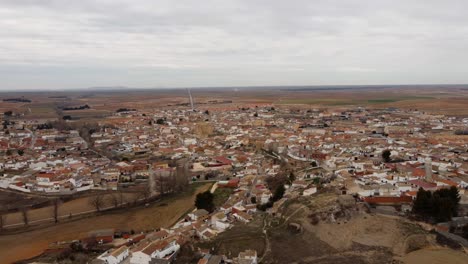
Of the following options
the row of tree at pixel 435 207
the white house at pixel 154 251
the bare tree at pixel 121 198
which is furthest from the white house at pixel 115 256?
the row of tree at pixel 435 207

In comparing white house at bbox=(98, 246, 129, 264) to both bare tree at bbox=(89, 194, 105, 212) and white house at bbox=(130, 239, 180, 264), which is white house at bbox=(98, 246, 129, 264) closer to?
white house at bbox=(130, 239, 180, 264)

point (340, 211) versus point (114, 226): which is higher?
point (340, 211)

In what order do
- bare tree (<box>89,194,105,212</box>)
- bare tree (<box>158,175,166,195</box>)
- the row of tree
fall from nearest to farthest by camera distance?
the row of tree, bare tree (<box>89,194,105,212</box>), bare tree (<box>158,175,166,195</box>)

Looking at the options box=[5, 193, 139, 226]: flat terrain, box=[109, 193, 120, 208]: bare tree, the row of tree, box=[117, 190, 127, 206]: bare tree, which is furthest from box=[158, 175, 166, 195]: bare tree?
the row of tree

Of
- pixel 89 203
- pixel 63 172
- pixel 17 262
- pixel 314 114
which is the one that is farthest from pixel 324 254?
pixel 314 114

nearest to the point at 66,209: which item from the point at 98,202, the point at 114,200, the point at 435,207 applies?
the point at 98,202

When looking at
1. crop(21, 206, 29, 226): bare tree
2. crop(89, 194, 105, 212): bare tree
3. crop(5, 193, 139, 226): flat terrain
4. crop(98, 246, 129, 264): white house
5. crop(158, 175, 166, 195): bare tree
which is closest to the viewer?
crop(98, 246, 129, 264): white house

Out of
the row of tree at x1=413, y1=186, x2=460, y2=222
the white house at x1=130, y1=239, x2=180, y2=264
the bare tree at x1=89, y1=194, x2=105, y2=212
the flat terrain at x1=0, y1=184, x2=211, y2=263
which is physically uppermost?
the row of tree at x1=413, y1=186, x2=460, y2=222

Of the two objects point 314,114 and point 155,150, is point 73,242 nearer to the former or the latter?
point 155,150

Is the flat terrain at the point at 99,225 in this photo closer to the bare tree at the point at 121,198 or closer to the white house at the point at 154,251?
the bare tree at the point at 121,198
